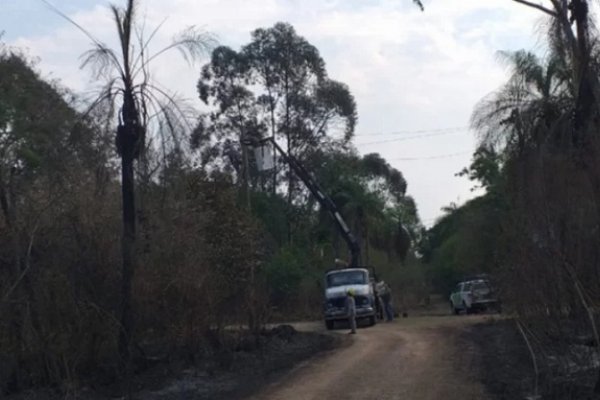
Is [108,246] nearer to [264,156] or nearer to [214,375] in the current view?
[214,375]

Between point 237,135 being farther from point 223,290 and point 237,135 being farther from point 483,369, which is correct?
point 483,369

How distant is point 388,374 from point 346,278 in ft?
79.6

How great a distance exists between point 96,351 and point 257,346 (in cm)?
694

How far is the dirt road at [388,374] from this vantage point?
2016 centimetres

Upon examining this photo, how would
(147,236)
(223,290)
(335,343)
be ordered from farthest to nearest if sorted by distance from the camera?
(335,343), (223,290), (147,236)

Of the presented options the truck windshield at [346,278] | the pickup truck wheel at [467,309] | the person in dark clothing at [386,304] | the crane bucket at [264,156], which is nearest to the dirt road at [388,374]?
the truck windshield at [346,278]

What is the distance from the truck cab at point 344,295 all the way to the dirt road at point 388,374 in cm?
1159

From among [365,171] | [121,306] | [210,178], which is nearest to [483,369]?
[121,306]

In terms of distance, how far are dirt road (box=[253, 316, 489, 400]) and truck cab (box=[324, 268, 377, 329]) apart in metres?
11.6

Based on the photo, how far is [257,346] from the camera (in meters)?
31.2

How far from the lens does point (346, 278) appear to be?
47531mm

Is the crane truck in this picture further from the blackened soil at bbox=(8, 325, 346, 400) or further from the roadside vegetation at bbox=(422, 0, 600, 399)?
the roadside vegetation at bbox=(422, 0, 600, 399)

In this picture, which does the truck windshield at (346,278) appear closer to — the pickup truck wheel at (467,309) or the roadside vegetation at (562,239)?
the pickup truck wheel at (467,309)

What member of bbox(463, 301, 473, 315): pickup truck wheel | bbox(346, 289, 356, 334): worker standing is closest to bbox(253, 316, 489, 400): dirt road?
bbox(346, 289, 356, 334): worker standing
